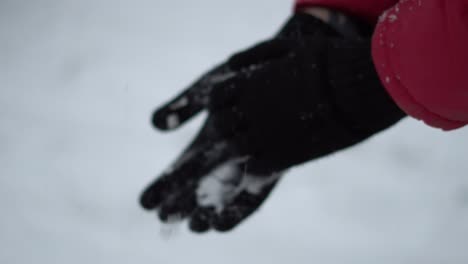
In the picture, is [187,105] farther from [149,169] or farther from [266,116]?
[149,169]

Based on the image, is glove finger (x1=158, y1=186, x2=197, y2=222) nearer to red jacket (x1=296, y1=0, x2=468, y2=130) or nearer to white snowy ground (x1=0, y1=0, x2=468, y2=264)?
white snowy ground (x1=0, y1=0, x2=468, y2=264)

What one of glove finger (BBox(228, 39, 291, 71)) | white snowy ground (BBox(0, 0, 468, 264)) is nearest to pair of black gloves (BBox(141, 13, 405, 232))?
glove finger (BBox(228, 39, 291, 71))

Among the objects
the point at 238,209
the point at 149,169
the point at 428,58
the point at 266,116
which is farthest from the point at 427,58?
the point at 149,169

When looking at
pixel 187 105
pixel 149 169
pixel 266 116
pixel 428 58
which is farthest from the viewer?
pixel 149 169

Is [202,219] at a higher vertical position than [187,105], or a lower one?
lower

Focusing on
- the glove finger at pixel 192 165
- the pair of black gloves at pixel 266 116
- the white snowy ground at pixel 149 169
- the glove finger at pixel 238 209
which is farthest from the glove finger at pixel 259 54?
the white snowy ground at pixel 149 169

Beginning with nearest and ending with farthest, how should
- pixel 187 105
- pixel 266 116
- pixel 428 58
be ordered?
pixel 428 58, pixel 266 116, pixel 187 105

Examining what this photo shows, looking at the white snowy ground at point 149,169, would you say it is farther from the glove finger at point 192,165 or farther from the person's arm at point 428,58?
the person's arm at point 428,58
